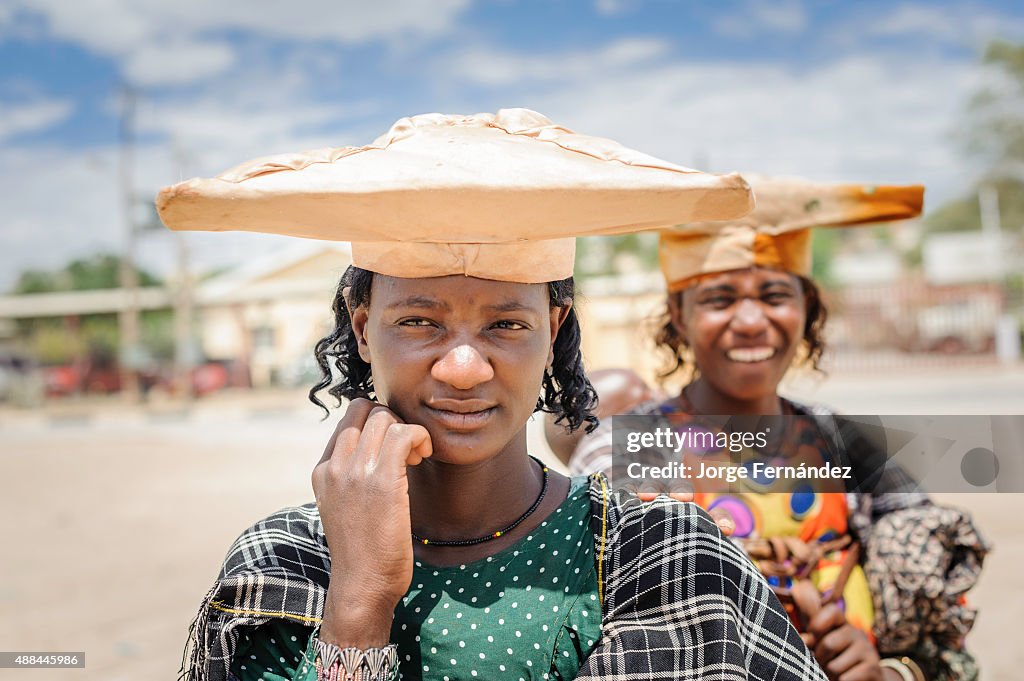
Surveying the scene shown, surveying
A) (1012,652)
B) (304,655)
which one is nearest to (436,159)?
(304,655)

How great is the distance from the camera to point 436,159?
142 centimetres

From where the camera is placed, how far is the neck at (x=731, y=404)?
2.66 meters

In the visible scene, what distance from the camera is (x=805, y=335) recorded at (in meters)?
2.99

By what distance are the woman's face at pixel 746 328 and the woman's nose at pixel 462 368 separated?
1222mm

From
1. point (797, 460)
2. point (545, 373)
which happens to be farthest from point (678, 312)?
point (545, 373)

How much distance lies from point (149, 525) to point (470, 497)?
7852mm

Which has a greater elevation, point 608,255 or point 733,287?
point 608,255

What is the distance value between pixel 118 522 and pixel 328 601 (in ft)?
27.3

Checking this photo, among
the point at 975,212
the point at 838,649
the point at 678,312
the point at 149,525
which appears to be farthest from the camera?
the point at 975,212

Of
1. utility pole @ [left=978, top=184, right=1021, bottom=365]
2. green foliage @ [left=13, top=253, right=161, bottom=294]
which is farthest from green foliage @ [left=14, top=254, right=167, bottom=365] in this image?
utility pole @ [left=978, top=184, right=1021, bottom=365]

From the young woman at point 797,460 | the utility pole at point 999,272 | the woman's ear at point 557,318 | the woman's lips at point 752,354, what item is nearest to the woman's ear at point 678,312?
the young woman at point 797,460

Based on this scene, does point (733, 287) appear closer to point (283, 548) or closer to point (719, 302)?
point (719, 302)

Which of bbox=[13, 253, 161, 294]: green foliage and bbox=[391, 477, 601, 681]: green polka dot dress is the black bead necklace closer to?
bbox=[391, 477, 601, 681]: green polka dot dress

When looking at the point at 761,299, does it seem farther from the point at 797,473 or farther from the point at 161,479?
the point at 161,479
